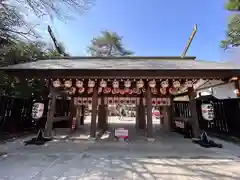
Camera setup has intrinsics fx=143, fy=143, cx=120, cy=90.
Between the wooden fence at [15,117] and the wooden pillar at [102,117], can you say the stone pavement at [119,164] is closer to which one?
the wooden fence at [15,117]

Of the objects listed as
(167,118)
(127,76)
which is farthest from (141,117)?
(127,76)

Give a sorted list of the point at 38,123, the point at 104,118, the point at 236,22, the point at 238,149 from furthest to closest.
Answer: the point at 236,22 < the point at 104,118 < the point at 38,123 < the point at 238,149

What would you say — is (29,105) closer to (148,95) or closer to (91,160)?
(91,160)

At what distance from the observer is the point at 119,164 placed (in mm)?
3229

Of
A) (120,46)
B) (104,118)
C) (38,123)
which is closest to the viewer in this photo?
(38,123)

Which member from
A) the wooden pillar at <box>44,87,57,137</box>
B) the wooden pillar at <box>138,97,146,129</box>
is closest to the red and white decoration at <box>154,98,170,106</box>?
the wooden pillar at <box>138,97,146,129</box>

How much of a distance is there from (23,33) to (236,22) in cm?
1233

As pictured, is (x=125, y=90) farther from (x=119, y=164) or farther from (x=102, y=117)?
(x=119, y=164)

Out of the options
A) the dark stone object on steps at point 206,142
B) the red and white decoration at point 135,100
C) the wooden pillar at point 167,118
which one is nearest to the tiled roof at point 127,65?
the red and white decoration at point 135,100

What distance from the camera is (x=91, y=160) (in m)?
3.48

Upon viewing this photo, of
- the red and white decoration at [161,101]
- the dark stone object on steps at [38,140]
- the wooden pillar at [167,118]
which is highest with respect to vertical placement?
the red and white decoration at [161,101]

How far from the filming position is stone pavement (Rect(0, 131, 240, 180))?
2.68m

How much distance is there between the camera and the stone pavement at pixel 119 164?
268cm

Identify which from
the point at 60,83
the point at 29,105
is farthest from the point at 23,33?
the point at 29,105
